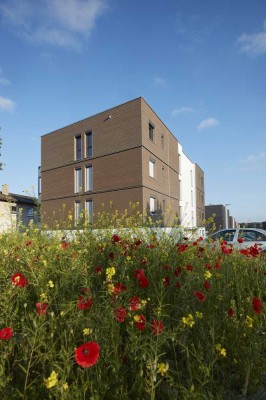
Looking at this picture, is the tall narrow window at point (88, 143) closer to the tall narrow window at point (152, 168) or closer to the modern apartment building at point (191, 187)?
the tall narrow window at point (152, 168)

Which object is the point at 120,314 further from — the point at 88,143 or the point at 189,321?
the point at 88,143

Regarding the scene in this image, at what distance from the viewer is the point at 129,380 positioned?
66.2 inches

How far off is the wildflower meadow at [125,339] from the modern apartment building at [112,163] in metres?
16.6

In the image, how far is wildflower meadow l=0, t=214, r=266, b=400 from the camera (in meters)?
1.42

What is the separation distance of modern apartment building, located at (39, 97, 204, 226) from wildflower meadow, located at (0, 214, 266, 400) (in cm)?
1662

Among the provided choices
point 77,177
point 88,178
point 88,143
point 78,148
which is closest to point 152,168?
point 88,178

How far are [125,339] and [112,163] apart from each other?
2101 cm

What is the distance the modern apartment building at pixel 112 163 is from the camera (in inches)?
832

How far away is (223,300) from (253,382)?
2.57 ft

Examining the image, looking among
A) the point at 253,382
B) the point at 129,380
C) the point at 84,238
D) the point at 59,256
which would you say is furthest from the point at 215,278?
the point at 84,238

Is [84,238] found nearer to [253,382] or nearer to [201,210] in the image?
[253,382]

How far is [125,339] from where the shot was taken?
1949 millimetres

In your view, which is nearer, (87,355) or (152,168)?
(87,355)

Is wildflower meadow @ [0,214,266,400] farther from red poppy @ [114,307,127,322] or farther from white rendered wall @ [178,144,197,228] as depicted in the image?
white rendered wall @ [178,144,197,228]
